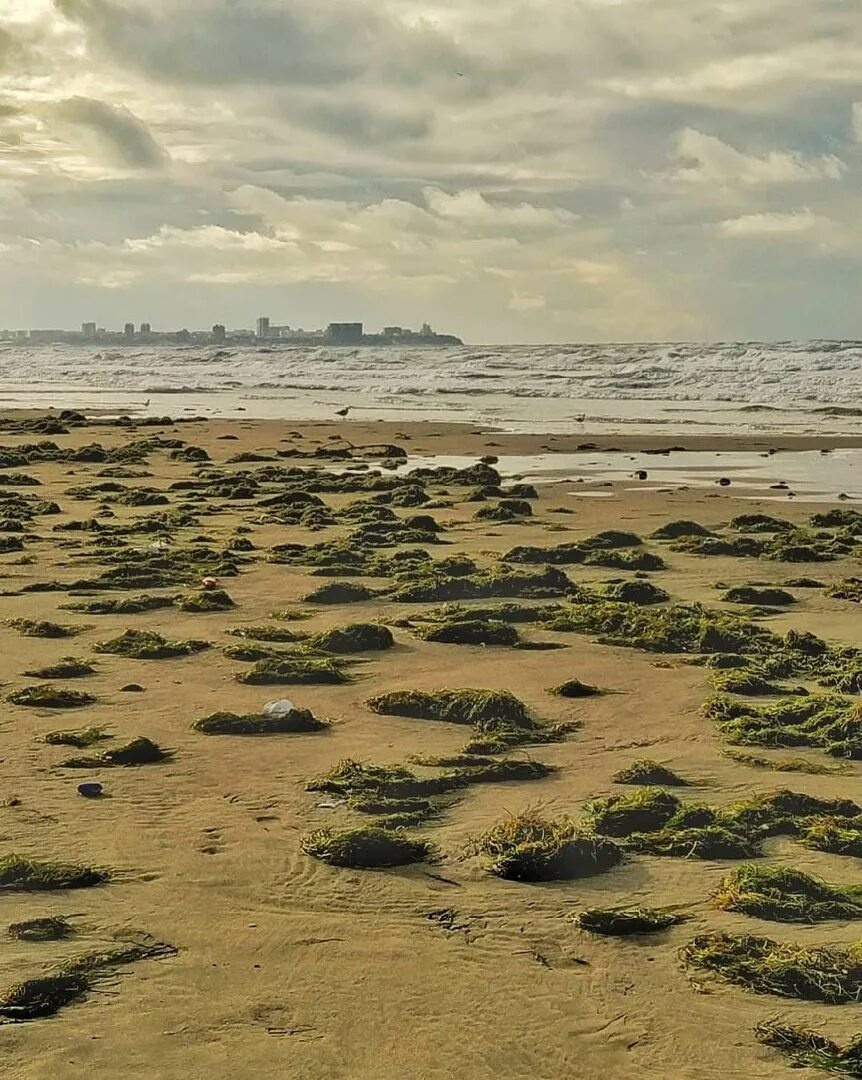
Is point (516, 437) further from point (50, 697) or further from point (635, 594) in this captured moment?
point (50, 697)

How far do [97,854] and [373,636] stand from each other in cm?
456

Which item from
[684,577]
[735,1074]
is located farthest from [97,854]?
[684,577]

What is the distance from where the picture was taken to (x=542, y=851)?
607cm

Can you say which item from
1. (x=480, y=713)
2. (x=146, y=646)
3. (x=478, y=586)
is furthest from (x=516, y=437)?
(x=480, y=713)

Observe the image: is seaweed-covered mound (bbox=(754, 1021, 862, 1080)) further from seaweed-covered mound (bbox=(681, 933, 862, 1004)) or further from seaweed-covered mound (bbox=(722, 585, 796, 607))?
seaweed-covered mound (bbox=(722, 585, 796, 607))

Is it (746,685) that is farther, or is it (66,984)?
(746,685)

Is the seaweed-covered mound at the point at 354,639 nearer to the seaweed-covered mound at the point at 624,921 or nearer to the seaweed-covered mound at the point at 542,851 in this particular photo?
the seaweed-covered mound at the point at 542,851

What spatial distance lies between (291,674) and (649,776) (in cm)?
306

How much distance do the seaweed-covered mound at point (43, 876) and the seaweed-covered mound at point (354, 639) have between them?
4.53 metres

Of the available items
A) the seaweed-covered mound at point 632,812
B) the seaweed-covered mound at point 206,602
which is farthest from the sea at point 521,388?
the seaweed-covered mound at point 632,812

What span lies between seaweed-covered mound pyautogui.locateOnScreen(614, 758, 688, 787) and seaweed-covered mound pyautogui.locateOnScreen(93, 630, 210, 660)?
4066mm

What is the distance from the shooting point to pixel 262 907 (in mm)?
5641

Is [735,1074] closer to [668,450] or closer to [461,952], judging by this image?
[461,952]

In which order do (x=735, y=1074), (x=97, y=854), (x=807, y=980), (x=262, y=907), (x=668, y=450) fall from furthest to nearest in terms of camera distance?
(x=668, y=450) < (x=97, y=854) < (x=262, y=907) < (x=807, y=980) < (x=735, y=1074)
